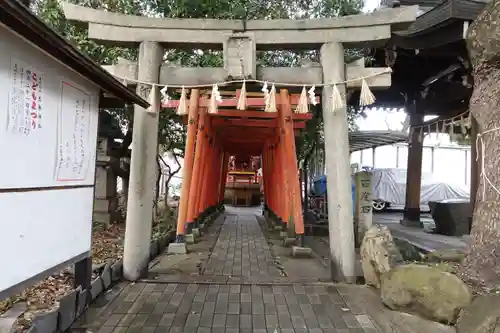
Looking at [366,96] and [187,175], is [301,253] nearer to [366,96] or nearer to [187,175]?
[187,175]

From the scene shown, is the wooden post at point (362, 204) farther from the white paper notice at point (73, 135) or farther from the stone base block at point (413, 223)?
the white paper notice at point (73, 135)

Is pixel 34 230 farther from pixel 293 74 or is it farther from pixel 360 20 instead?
pixel 360 20

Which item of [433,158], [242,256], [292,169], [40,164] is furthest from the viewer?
[433,158]

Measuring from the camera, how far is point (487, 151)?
14.1 feet

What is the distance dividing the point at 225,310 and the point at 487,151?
3.60 metres

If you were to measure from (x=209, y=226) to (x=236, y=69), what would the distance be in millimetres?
8093

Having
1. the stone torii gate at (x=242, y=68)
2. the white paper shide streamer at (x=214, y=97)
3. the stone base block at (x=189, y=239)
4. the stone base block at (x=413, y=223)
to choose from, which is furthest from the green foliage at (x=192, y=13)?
the stone base block at (x=413, y=223)

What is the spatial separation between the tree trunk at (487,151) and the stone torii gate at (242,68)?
4.99 feet

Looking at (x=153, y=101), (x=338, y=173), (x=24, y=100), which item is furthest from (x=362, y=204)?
(x=24, y=100)

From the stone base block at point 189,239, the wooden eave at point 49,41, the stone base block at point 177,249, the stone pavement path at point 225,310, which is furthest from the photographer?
the stone base block at point 189,239

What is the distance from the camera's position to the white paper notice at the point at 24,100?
2.66 metres

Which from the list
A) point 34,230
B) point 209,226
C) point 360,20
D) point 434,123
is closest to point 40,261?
point 34,230

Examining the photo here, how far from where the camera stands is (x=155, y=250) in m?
7.83

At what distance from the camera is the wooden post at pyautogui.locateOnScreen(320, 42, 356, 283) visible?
5668mm
